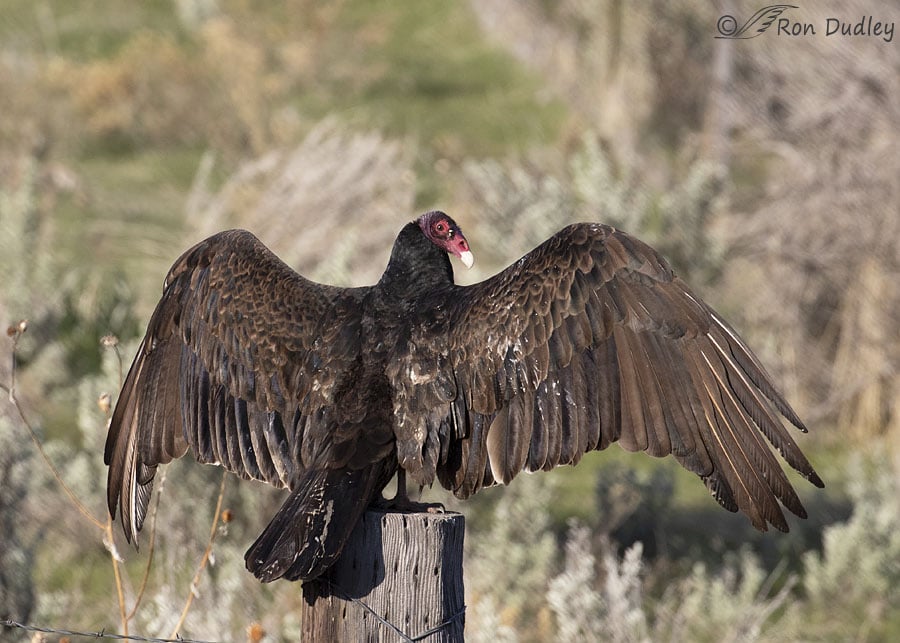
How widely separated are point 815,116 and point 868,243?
84 centimetres

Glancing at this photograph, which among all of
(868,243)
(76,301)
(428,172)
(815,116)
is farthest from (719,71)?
(76,301)

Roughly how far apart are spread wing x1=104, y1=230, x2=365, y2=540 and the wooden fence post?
17.6 inches

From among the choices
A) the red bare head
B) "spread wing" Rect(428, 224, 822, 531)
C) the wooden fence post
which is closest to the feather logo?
the red bare head

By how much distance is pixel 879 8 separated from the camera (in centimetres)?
802

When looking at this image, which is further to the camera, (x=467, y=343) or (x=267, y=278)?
(x=267, y=278)

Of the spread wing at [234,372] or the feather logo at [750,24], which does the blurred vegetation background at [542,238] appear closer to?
the feather logo at [750,24]

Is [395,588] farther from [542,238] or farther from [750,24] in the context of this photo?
[750,24]

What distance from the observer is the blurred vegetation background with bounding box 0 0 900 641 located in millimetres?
5469

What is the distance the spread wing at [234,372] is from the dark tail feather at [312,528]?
0.70ft

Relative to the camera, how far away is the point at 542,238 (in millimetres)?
7531

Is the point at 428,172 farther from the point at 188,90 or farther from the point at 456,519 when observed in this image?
the point at 456,519
